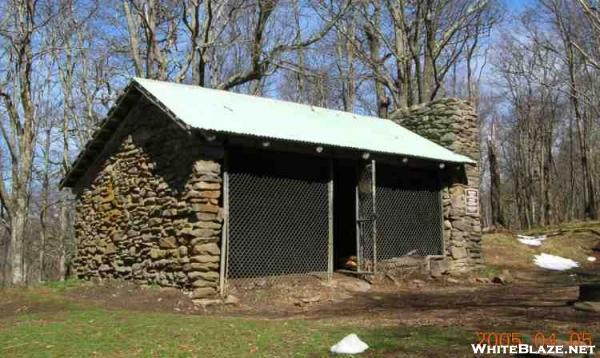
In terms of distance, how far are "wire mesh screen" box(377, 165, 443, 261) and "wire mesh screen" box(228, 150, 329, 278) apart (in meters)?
1.68

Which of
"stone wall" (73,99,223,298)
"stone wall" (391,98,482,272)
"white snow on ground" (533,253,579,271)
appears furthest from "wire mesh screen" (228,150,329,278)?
"white snow on ground" (533,253,579,271)

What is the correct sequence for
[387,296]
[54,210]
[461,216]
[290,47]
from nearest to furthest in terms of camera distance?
[387,296]
[461,216]
[290,47]
[54,210]

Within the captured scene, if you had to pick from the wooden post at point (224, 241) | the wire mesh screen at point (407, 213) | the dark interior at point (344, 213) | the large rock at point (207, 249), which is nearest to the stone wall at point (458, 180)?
the wire mesh screen at point (407, 213)

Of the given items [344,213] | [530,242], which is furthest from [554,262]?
[344,213]

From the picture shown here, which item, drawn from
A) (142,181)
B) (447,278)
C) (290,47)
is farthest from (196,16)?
(447,278)

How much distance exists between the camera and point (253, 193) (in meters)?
10.7

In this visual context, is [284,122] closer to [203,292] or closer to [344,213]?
[344,213]

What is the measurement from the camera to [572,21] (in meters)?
20.0

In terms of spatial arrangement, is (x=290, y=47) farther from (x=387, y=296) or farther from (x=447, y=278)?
(x=387, y=296)

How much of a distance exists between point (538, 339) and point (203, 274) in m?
5.86

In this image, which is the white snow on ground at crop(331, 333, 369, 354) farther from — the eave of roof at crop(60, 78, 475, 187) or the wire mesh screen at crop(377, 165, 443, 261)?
the wire mesh screen at crop(377, 165, 443, 261)

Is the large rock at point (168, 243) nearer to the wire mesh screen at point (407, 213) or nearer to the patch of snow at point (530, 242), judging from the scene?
the wire mesh screen at point (407, 213)

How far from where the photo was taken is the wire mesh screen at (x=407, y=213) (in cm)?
1279

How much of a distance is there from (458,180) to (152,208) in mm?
7748
